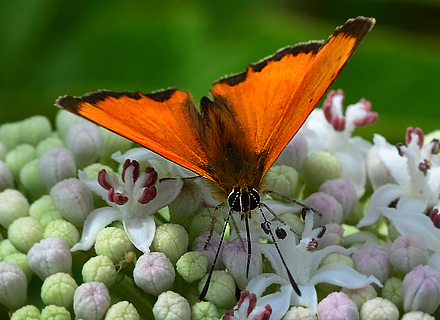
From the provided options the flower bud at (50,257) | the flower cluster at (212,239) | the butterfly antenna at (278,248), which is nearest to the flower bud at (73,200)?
the flower cluster at (212,239)

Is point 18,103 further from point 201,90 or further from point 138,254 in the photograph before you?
point 138,254

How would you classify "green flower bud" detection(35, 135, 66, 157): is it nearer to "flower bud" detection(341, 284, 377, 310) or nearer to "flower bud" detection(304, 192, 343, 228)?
"flower bud" detection(304, 192, 343, 228)

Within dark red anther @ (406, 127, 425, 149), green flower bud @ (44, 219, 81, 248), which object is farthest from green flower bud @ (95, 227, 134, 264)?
dark red anther @ (406, 127, 425, 149)

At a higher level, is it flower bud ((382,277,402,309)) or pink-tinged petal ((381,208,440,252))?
pink-tinged petal ((381,208,440,252))

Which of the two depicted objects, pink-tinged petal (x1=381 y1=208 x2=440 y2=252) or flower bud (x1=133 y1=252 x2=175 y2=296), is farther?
pink-tinged petal (x1=381 y1=208 x2=440 y2=252)

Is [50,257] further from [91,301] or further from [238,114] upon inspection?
[238,114]

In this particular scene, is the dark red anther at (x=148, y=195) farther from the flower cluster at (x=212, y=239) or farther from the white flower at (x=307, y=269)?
the white flower at (x=307, y=269)
